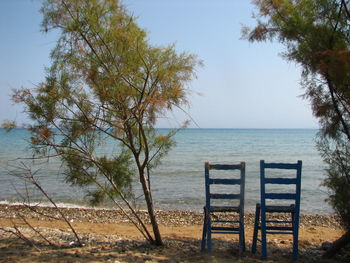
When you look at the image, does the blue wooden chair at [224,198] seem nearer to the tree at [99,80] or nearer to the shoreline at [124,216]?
the tree at [99,80]

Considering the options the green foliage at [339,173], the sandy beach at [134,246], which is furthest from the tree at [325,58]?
the sandy beach at [134,246]

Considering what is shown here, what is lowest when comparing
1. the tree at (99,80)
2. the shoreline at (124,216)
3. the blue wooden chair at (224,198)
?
the shoreline at (124,216)

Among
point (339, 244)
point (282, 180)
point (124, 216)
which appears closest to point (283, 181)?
point (282, 180)

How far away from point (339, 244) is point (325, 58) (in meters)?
2.69

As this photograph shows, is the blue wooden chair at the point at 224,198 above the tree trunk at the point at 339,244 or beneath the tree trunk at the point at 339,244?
above

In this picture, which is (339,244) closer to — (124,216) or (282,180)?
(282,180)

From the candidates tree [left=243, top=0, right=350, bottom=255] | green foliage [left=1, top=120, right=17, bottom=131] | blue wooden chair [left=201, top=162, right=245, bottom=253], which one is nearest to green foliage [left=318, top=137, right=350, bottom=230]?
tree [left=243, top=0, right=350, bottom=255]

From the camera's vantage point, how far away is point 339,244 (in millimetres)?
5598

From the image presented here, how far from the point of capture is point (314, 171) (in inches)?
777

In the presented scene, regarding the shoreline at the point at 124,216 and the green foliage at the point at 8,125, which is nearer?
the green foliage at the point at 8,125

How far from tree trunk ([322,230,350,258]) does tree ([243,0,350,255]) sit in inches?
0.6

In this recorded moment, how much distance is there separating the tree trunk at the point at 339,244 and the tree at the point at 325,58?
0.01 meters

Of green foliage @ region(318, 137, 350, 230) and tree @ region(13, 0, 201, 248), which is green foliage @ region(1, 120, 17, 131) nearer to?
tree @ region(13, 0, 201, 248)

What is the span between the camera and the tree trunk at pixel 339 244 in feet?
18.0
